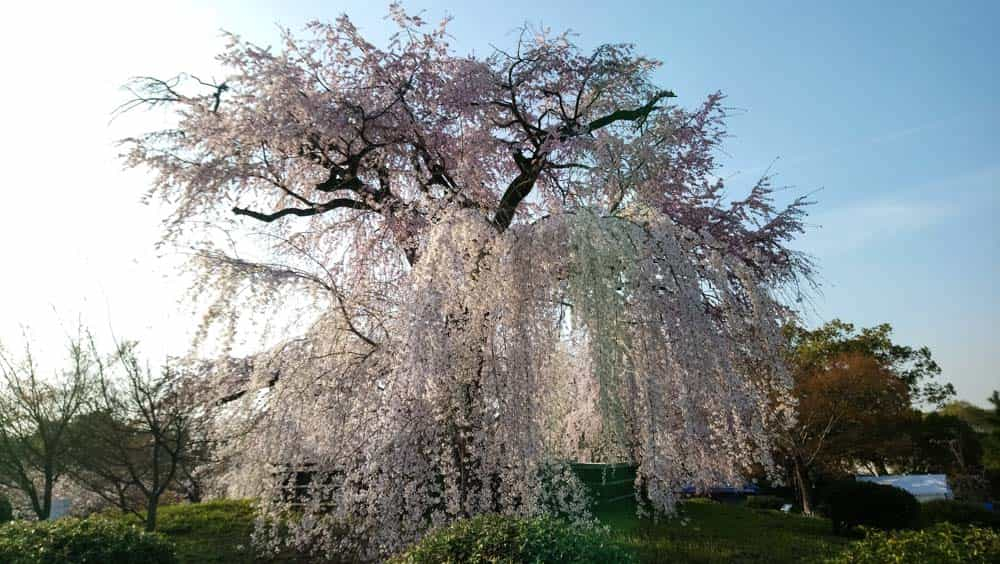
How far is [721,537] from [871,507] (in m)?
4.04

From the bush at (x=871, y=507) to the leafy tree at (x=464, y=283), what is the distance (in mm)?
4190

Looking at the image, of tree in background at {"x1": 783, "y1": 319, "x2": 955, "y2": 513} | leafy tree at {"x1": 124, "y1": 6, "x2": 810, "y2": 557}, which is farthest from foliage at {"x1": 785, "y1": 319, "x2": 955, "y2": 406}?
leafy tree at {"x1": 124, "y1": 6, "x2": 810, "y2": 557}

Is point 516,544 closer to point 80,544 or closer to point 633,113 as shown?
point 80,544

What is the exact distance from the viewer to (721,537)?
32.5 feet

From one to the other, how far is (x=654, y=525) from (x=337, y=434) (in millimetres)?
6255

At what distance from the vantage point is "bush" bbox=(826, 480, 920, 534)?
11727 millimetres

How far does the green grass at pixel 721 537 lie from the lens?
8266mm

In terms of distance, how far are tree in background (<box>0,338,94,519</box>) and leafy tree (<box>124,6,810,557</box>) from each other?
5169 mm

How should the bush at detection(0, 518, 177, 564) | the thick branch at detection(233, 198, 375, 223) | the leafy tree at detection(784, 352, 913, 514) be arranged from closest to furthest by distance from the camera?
1. the bush at detection(0, 518, 177, 564)
2. the thick branch at detection(233, 198, 375, 223)
3. the leafy tree at detection(784, 352, 913, 514)

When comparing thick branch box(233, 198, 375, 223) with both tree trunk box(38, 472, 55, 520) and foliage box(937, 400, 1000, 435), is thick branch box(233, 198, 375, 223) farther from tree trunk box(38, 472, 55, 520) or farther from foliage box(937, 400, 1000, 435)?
foliage box(937, 400, 1000, 435)

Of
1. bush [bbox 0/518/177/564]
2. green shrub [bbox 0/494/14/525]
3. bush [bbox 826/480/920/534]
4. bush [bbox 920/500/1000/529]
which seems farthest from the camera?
bush [bbox 920/500/1000/529]

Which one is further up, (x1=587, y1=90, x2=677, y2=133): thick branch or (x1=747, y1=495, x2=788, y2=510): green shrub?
(x1=587, y1=90, x2=677, y2=133): thick branch

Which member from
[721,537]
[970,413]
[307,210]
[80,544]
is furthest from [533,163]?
[970,413]

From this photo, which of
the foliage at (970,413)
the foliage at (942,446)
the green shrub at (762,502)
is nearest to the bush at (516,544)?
the green shrub at (762,502)
